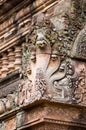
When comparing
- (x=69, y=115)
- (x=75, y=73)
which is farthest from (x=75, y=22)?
(x=69, y=115)

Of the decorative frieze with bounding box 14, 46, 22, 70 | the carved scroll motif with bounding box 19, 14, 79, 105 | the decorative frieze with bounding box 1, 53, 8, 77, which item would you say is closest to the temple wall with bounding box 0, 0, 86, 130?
the carved scroll motif with bounding box 19, 14, 79, 105

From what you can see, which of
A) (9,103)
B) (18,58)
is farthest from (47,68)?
(18,58)

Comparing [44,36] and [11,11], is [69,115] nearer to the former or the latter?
[44,36]

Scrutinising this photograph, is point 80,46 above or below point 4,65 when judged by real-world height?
above

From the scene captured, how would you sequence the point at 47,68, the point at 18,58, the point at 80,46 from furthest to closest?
the point at 18,58, the point at 80,46, the point at 47,68

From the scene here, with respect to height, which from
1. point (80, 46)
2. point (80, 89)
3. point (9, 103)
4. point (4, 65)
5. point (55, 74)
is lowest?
point (9, 103)

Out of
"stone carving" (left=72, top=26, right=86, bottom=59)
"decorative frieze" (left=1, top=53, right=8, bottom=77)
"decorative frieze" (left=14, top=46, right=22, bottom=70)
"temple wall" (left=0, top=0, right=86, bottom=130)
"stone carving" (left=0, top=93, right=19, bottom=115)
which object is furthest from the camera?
"decorative frieze" (left=1, top=53, right=8, bottom=77)

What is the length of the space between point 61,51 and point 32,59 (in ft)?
0.82

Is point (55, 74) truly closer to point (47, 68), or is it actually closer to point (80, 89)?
point (47, 68)

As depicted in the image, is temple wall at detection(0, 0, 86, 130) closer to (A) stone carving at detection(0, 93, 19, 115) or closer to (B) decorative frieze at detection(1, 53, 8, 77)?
(A) stone carving at detection(0, 93, 19, 115)

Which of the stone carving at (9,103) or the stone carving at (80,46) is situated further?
the stone carving at (9,103)

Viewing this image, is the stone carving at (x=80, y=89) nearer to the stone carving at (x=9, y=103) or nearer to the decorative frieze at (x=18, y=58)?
the stone carving at (x=9, y=103)

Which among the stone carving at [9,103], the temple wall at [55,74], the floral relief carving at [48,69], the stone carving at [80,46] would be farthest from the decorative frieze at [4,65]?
the stone carving at [80,46]

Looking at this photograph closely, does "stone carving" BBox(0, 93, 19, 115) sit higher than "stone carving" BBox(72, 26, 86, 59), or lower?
lower
